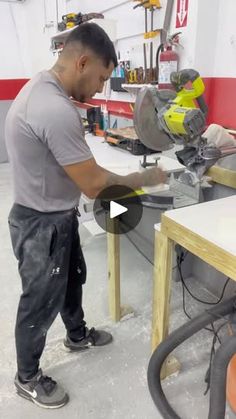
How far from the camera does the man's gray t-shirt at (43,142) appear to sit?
3.10ft

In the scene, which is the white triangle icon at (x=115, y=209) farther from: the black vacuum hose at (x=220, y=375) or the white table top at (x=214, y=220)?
the black vacuum hose at (x=220, y=375)

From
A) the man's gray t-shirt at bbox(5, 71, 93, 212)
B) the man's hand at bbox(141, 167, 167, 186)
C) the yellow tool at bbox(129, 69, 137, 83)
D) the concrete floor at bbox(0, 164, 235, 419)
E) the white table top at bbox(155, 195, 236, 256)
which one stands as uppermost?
the yellow tool at bbox(129, 69, 137, 83)

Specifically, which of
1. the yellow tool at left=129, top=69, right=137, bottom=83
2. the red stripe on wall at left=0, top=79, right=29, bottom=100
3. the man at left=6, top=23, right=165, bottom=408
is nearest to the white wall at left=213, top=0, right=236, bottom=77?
the yellow tool at left=129, top=69, right=137, bottom=83

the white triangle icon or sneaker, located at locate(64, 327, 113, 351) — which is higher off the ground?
the white triangle icon

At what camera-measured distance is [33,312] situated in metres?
1.22

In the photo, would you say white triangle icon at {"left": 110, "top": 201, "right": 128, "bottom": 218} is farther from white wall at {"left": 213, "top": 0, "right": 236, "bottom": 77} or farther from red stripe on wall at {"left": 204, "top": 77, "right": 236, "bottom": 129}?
white wall at {"left": 213, "top": 0, "right": 236, "bottom": 77}

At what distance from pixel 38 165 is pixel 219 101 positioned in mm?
1126

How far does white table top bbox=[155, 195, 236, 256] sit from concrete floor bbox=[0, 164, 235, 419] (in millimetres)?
850

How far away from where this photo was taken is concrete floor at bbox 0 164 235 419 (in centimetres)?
133

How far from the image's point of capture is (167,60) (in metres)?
1.76

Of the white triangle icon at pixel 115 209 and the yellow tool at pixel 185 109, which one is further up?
the yellow tool at pixel 185 109

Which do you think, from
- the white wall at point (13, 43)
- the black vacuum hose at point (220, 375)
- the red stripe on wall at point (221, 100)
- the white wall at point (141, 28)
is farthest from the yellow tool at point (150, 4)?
the white wall at point (13, 43)

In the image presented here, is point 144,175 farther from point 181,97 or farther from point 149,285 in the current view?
point 149,285
